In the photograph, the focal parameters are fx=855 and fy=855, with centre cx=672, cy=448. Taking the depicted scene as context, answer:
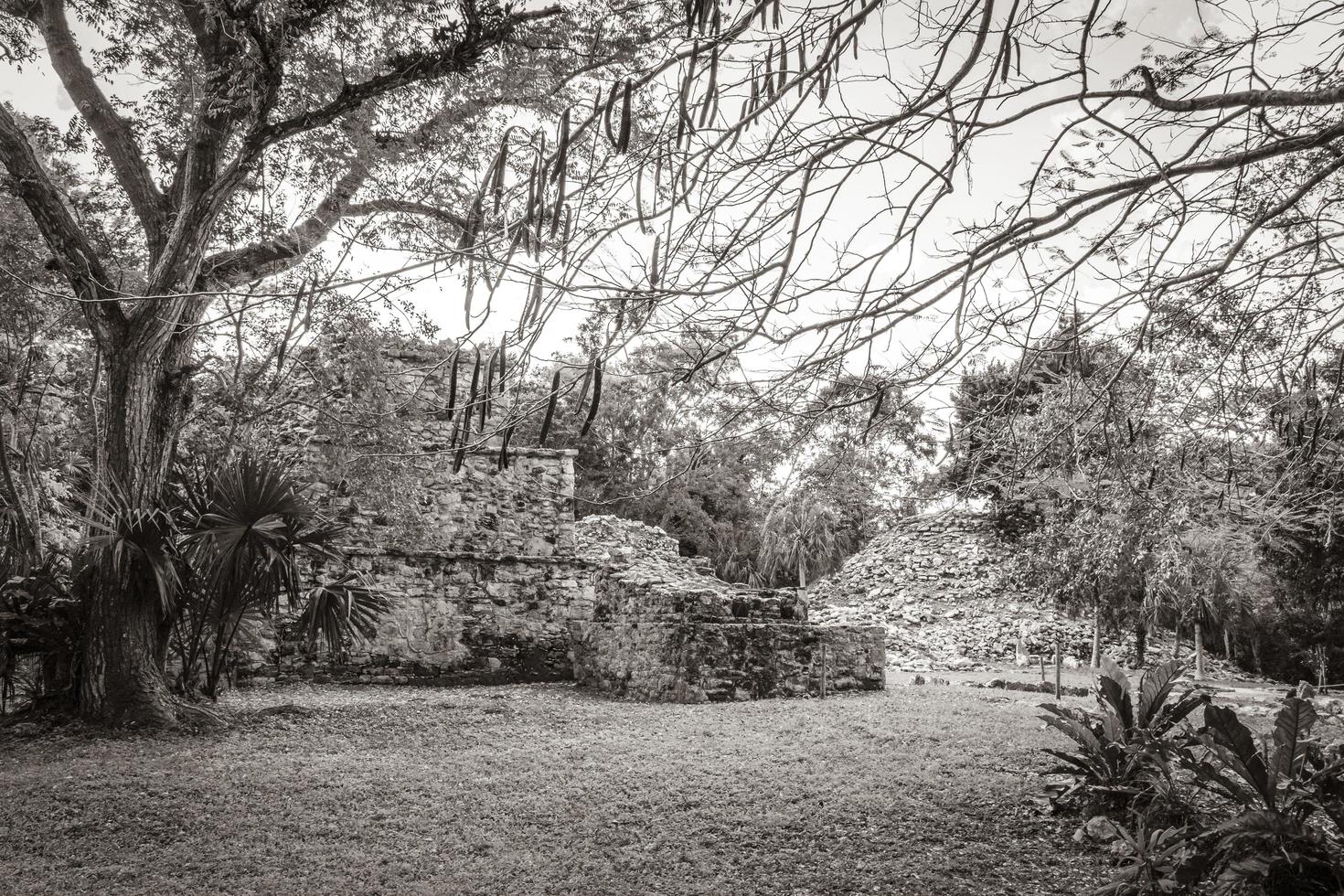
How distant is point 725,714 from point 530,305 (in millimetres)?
6108

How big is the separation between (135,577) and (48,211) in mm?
3046

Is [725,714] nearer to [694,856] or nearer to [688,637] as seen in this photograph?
[688,637]

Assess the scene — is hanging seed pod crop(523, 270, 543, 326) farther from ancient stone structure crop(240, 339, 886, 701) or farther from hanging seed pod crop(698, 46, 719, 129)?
ancient stone structure crop(240, 339, 886, 701)

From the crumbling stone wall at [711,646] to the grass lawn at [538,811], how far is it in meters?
1.70

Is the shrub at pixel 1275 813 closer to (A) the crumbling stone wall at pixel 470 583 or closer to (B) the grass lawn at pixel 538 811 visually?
(B) the grass lawn at pixel 538 811

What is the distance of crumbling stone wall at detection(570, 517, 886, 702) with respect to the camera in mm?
9414

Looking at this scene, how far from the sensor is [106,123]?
7734 mm

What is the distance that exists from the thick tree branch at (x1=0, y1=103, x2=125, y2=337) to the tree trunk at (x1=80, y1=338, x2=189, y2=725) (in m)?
0.54

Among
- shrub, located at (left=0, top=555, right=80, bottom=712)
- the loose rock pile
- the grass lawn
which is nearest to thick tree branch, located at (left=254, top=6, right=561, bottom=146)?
shrub, located at (left=0, top=555, right=80, bottom=712)

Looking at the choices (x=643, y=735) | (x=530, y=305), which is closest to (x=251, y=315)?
(x=643, y=735)

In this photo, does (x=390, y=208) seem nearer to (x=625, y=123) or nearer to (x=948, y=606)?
(x=625, y=123)

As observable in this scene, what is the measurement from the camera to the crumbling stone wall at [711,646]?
9414 millimetres

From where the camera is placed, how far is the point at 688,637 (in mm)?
9422

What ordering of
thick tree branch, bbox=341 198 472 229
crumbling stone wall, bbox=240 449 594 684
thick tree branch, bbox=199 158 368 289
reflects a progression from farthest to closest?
crumbling stone wall, bbox=240 449 594 684 → thick tree branch, bbox=341 198 472 229 → thick tree branch, bbox=199 158 368 289
